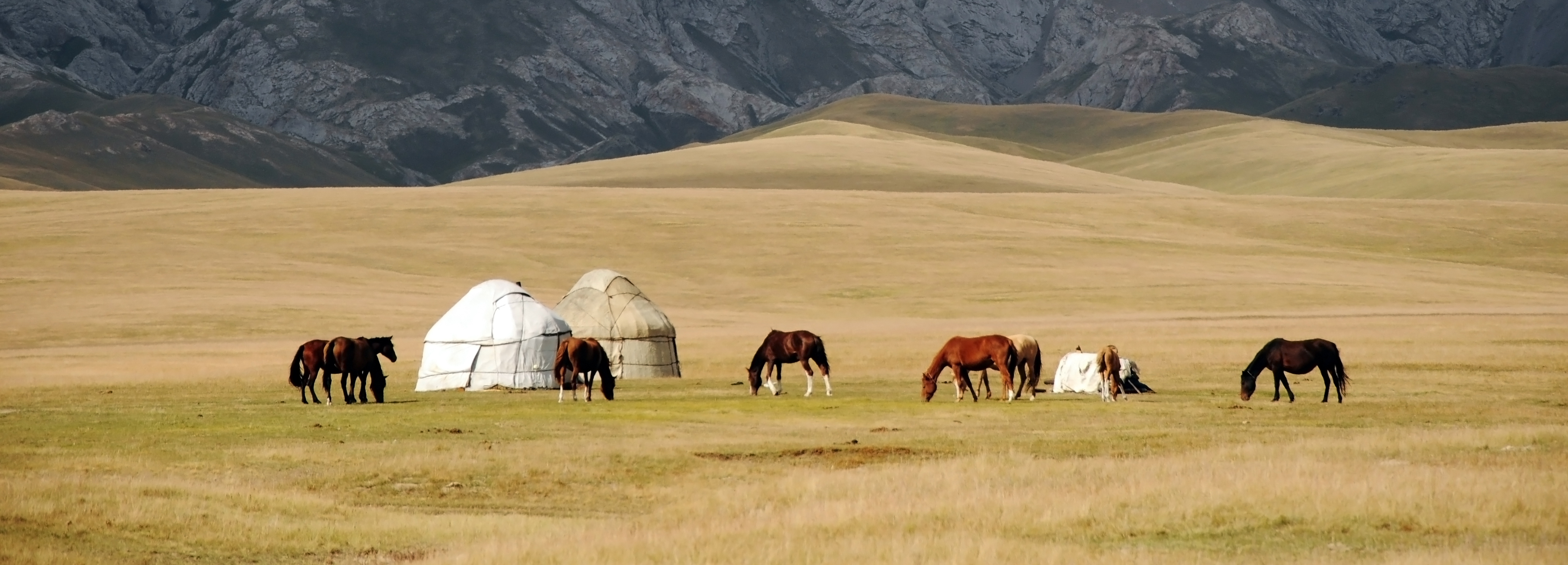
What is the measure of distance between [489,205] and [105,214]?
26.8 meters

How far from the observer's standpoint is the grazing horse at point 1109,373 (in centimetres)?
3462

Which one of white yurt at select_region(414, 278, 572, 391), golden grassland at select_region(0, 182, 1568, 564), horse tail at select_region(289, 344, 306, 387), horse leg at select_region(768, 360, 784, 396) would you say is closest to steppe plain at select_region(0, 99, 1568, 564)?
golden grassland at select_region(0, 182, 1568, 564)

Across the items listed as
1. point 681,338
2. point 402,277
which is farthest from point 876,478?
point 402,277

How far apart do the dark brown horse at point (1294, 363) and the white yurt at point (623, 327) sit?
63.7 feet

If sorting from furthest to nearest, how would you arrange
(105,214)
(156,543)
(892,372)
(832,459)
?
(105,214) < (892,372) < (832,459) < (156,543)

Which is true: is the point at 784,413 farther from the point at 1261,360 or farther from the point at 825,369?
the point at 1261,360

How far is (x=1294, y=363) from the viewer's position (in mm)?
33219

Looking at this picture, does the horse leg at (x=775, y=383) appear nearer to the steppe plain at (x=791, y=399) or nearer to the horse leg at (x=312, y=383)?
the steppe plain at (x=791, y=399)

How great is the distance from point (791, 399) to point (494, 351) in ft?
35.5

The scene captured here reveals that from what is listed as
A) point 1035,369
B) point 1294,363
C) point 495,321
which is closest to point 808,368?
point 1035,369

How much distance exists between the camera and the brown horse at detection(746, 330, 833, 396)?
37125mm

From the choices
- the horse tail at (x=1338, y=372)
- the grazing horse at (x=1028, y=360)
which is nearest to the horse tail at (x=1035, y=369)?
the grazing horse at (x=1028, y=360)

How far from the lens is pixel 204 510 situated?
1697 centimetres

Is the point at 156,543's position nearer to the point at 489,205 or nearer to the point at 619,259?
the point at 619,259
